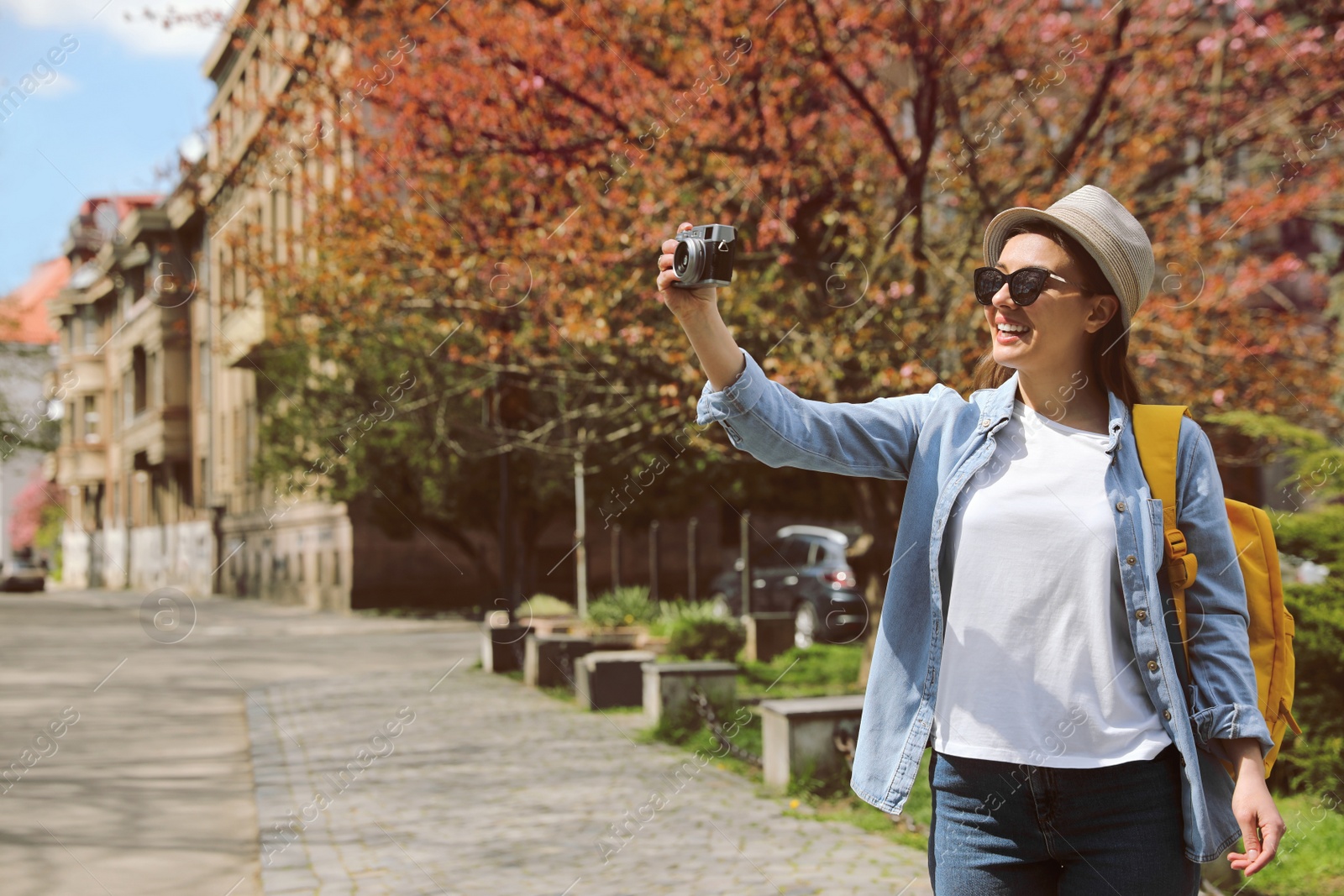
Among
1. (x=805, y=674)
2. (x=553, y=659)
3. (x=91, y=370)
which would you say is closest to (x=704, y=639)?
(x=805, y=674)

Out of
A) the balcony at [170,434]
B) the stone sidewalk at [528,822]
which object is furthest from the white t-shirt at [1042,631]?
the balcony at [170,434]

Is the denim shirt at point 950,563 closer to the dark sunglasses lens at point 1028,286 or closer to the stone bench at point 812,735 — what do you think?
the dark sunglasses lens at point 1028,286

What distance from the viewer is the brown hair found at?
2.48 metres

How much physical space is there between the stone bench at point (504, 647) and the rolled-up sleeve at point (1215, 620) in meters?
13.4

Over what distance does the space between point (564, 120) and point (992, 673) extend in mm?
8097

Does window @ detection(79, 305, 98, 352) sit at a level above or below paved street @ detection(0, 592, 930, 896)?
above

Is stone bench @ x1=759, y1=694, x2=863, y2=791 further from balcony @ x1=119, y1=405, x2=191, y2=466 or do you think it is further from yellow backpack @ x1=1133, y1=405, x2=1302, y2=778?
balcony @ x1=119, y1=405, x2=191, y2=466

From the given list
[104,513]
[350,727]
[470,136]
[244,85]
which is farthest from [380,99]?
[104,513]

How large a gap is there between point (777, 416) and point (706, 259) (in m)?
0.36

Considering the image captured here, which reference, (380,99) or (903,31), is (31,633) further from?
(903,31)

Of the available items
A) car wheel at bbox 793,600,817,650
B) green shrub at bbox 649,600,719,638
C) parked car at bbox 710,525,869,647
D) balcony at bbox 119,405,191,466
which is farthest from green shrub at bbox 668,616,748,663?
balcony at bbox 119,405,191,466

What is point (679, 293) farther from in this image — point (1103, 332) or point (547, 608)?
point (547, 608)

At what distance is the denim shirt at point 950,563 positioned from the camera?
2.27 meters

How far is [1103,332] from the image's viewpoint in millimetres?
2545
